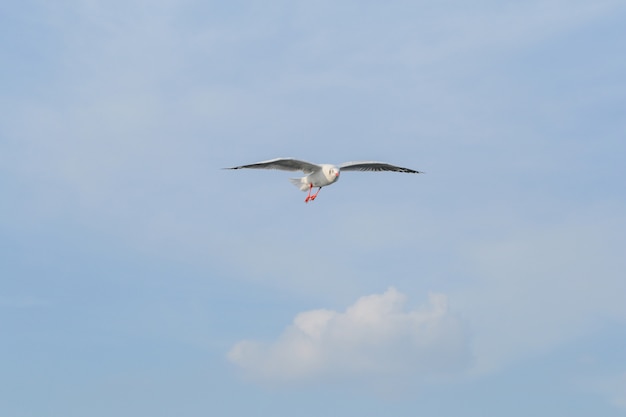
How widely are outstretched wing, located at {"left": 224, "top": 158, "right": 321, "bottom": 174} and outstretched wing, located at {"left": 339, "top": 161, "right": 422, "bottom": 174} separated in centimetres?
390

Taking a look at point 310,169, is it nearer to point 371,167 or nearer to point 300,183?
point 300,183

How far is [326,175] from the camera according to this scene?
9225 centimetres

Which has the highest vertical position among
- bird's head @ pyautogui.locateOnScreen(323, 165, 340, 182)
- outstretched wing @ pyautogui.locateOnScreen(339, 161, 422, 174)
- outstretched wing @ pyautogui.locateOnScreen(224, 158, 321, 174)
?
outstretched wing @ pyautogui.locateOnScreen(339, 161, 422, 174)

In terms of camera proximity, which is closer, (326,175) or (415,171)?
(326,175)

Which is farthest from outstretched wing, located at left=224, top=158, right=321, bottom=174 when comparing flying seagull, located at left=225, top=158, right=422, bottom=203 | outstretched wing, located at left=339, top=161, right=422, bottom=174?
outstretched wing, located at left=339, top=161, right=422, bottom=174

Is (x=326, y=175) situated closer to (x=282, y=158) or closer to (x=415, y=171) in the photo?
(x=282, y=158)

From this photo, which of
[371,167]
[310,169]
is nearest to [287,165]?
[310,169]

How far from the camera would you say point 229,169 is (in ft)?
287

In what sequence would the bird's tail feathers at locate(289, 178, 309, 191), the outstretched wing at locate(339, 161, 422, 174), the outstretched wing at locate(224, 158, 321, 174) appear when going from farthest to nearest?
the outstretched wing at locate(339, 161, 422, 174), the bird's tail feathers at locate(289, 178, 309, 191), the outstretched wing at locate(224, 158, 321, 174)

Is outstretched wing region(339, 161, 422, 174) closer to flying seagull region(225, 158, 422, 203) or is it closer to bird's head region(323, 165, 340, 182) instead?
flying seagull region(225, 158, 422, 203)

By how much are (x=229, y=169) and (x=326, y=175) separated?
395 inches

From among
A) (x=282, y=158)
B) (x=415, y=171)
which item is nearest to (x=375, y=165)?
(x=415, y=171)

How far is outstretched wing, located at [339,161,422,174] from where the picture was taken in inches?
3802

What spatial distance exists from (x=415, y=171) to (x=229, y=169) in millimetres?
22390
